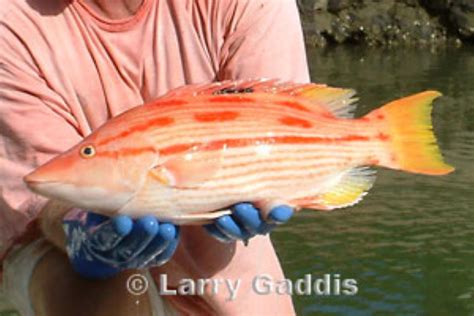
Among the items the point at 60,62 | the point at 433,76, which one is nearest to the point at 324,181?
the point at 60,62

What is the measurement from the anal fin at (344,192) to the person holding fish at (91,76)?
463 mm

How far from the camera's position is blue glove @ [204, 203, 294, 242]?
204cm

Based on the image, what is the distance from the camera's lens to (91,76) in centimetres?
259

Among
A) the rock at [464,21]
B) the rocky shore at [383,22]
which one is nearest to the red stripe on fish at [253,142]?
the rocky shore at [383,22]

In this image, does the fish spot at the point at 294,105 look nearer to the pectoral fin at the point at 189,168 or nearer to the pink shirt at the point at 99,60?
the pectoral fin at the point at 189,168

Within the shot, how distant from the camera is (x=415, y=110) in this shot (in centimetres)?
219

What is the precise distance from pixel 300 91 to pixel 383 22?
1325cm

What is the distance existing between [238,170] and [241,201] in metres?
0.06

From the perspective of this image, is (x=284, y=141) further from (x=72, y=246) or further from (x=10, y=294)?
(x=10, y=294)

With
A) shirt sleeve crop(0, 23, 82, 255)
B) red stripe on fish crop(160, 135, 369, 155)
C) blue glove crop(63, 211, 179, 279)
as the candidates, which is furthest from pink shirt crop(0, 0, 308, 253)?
red stripe on fish crop(160, 135, 369, 155)

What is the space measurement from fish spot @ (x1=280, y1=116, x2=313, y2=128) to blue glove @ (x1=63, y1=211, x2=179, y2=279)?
297 millimetres

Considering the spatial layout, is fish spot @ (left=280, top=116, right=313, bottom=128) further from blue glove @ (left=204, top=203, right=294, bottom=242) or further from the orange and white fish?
blue glove @ (left=204, top=203, right=294, bottom=242)

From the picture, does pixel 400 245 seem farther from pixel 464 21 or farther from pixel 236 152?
pixel 464 21

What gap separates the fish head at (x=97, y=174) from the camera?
1.94 metres
